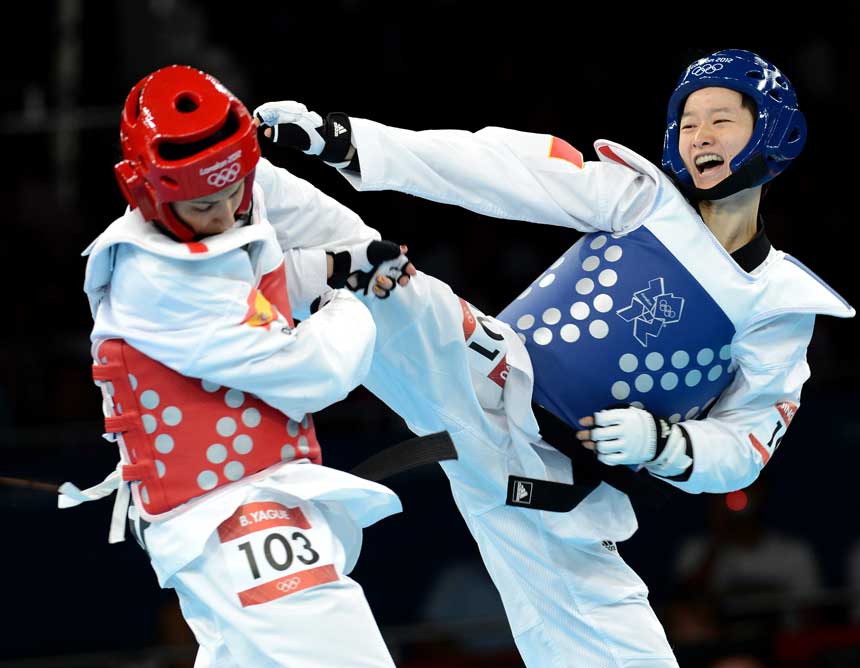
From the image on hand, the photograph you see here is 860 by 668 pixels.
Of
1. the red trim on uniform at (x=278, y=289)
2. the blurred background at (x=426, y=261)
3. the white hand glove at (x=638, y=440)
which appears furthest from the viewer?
the blurred background at (x=426, y=261)

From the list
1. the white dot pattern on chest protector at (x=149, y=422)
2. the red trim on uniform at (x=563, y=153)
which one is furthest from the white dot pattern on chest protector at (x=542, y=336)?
the white dot pattern on chest protector at (x=149, y=422)

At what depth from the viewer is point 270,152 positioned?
7.67 metres

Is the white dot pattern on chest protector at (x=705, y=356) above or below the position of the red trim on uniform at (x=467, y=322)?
below

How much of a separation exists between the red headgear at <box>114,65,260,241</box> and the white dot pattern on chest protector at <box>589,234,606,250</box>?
1.41 m

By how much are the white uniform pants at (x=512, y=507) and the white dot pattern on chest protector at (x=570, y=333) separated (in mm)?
135

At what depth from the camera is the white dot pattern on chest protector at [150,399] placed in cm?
346

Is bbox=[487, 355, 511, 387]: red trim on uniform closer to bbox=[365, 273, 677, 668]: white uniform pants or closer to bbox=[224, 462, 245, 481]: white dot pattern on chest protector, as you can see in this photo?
bbox=[365, 273, 677, 668]: white uniform pants

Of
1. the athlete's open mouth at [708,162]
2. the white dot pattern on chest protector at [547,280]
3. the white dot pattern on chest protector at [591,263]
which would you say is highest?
the athlete's open mouth at [708,162]

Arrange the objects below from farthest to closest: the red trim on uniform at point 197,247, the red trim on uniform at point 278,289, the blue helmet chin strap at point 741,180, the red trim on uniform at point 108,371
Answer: the blue helmet chin strap at point 741,180 → the red trim on uniform at point 278,289 → the red trim on uniform at point 108,371 → the red trim on uniform at point 197,247

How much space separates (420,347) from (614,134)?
450cm

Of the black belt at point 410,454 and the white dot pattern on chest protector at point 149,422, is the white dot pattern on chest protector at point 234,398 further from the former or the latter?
the black belt at point 410,454

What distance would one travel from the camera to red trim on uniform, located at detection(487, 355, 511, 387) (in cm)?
445

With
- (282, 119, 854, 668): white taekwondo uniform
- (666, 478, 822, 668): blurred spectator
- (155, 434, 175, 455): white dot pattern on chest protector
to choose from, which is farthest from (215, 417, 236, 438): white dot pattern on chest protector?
(666, 478, 822, 668): blurred spectator

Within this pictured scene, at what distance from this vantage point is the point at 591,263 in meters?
4.52
